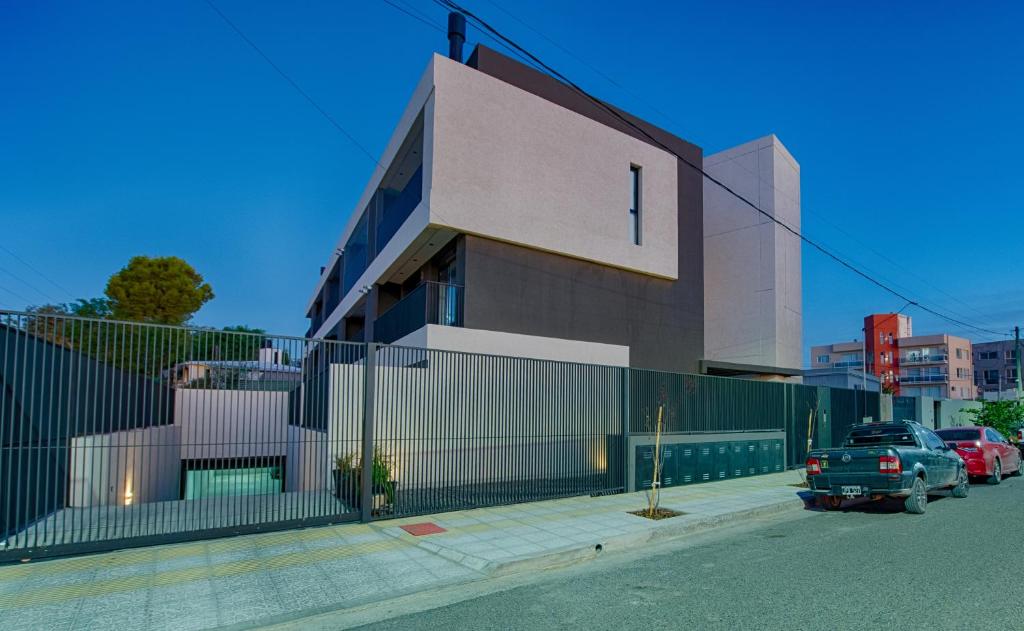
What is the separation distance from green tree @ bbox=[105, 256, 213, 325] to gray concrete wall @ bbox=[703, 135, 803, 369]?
37.4 metres

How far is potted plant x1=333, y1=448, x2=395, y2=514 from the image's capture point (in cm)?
984

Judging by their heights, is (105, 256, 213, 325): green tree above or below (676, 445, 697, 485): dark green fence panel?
above

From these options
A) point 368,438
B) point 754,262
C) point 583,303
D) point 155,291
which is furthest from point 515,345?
point 155,291

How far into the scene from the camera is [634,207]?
64.2 ft

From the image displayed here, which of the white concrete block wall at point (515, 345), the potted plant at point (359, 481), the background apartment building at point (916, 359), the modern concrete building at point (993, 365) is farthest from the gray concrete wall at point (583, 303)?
the modern concrete building at point (993, 365)

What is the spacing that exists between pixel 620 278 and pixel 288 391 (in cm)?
1201

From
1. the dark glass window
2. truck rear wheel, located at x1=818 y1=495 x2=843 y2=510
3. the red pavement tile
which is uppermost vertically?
the dark glass window

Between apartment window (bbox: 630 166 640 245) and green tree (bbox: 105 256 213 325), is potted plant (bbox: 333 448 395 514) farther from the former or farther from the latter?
green tree (bbox: 105 256 213 325)

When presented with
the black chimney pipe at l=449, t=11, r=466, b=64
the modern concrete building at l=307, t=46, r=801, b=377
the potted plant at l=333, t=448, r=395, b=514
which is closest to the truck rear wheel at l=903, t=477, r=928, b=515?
the modern concrete building at l=307, t=46, r=801, b=377

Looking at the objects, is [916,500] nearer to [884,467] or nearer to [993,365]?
[884,467]

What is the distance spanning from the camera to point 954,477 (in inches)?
524

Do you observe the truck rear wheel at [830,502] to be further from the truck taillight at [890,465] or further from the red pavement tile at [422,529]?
the red pavement tile at [422,529]

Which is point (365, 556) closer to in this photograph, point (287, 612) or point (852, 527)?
point (287, 612)

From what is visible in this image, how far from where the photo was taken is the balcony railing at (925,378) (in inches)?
2825
